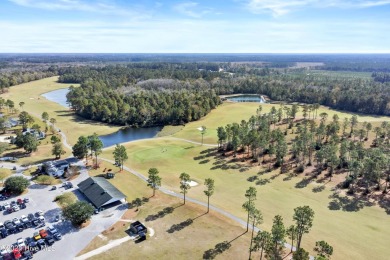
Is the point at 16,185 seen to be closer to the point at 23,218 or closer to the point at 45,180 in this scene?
the point at 45,180

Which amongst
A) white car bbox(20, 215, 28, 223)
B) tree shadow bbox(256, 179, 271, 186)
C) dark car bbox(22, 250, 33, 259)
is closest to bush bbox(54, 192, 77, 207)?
white car bbox(20, 215, 28, 223)

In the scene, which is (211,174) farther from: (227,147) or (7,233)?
(7,233)

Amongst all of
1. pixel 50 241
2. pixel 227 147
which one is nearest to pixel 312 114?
pixel 227 147

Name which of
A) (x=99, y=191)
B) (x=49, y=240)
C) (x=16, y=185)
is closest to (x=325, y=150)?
(x=99, y=191)

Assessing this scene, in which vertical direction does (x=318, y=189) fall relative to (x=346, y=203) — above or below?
below

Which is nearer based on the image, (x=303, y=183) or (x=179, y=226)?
(x=179, y=226)

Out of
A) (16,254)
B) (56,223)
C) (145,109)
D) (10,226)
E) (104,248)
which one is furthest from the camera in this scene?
(145,109)

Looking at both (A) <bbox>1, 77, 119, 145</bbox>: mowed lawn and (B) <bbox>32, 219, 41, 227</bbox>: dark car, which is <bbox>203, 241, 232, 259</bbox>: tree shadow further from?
(A) <bbox>1, 77, 119, 145</bbox>: mowed lawn
